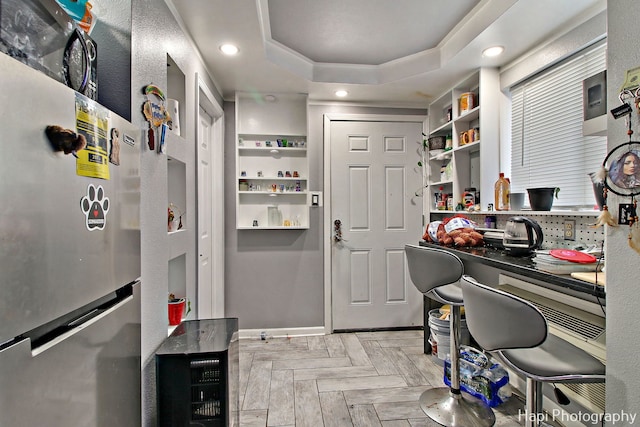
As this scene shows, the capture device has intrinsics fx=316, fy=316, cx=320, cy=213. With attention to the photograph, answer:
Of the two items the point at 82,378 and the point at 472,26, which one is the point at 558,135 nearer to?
the point at 472,26

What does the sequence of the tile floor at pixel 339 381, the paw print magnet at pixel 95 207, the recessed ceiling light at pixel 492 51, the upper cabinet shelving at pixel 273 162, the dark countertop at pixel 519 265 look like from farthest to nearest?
1. the upper cabinet shelving at pixel 273 162
2. the recessed ceiling light at pixel 492 51
3. the tile floor at pixel 339 381
4. the dark countertop at pixel 519 265
5. the paw print magnet at pixel 95 207

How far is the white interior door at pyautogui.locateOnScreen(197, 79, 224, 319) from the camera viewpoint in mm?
2588

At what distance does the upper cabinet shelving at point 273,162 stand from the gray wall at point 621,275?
7.58 ft

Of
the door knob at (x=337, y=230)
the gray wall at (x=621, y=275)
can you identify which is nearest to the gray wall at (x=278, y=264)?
the door knob at (x=337, y=230)

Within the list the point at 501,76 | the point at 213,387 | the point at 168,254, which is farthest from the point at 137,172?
the point at 501,76

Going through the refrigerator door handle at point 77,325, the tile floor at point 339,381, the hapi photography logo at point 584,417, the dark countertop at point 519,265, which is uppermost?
the dark countertop at point 519,265

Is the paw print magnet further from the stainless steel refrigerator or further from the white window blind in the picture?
the white window blind

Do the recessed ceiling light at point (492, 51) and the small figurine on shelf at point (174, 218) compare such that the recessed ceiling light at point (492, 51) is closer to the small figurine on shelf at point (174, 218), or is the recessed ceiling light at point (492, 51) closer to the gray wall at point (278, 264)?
the gray wall at point (278, 264)

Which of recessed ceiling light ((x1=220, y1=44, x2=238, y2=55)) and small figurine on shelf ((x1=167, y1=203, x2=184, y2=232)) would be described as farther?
recessed ceiling light ((x1=220, y1=44, x2=238, y2=55))

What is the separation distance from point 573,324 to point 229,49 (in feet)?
8.55

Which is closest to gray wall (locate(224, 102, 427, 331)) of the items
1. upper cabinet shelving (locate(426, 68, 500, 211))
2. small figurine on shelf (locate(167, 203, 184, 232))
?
upper cabinet shelving (locate(426, 68, 500, 211))

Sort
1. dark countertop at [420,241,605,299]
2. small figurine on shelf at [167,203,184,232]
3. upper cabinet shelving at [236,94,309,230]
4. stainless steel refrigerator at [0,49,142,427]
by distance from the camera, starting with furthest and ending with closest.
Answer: upper cabinet shelving at [236,94,309,230], small figurine on shelf at [167,203,184,232], dark countertop at [420,241,605,299], stainless steel refrigerator at [0,49,142,427]

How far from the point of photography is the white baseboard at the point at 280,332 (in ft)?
10.2

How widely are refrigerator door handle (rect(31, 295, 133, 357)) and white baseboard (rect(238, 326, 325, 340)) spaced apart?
2159 mm
